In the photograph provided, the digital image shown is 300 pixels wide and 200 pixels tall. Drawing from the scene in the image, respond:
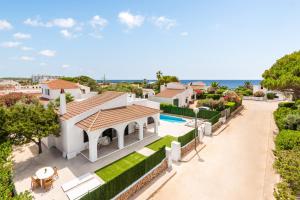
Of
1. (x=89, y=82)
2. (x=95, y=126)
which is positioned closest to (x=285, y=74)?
(x=95, y=126)

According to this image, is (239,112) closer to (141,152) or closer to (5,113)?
(141,152)

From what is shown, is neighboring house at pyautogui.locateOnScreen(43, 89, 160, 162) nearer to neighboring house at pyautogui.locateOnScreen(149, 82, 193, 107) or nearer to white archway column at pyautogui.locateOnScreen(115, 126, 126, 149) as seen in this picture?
white archway column at pyautogui.locateOnScreen(115, 126, 126, 149)

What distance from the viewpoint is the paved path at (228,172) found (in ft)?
39.6

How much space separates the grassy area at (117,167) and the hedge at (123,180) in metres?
2.52

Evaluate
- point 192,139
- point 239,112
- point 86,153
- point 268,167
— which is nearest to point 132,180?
point 86,153

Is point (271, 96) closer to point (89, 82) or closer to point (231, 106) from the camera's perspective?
point (231, 106)

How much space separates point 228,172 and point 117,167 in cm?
946

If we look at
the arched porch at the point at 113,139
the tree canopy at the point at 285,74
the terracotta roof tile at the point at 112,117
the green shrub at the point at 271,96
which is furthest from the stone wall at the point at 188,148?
the green shrub at the point at 271,96

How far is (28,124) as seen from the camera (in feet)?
48.3

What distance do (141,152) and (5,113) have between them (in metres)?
12.6

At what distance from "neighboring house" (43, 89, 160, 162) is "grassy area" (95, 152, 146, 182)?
1755mm

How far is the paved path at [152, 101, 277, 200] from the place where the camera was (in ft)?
39.6

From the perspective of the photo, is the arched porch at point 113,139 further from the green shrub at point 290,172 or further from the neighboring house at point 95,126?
the green shrub at point 290,172

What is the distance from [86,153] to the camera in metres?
17.2
